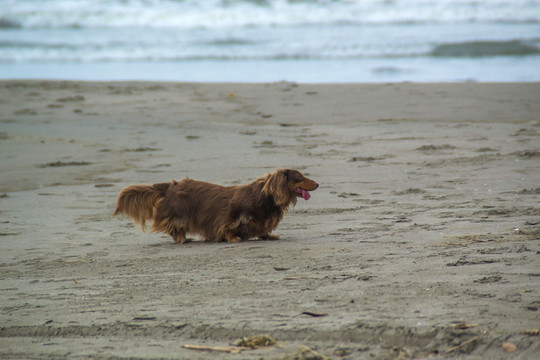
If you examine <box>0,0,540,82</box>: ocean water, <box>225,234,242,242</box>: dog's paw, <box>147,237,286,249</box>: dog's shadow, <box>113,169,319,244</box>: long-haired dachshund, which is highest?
<box>0,0,540,82</box>: ocean water

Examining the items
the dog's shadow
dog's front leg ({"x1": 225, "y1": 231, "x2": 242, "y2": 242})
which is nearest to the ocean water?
the dog's shadow

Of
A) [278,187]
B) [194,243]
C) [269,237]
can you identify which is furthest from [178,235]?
[278,187]

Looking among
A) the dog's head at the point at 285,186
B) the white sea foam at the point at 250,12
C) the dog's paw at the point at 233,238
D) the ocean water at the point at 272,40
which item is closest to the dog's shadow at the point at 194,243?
the dog's paw at the point at 233,238

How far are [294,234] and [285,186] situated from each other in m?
0.46

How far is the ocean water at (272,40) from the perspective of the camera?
18.0 m

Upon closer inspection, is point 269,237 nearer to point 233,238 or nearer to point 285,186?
point 233,238

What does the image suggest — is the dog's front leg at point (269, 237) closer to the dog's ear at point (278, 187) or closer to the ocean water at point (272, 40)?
the dog's ear at point (278, 187)

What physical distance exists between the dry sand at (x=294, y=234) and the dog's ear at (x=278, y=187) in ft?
1.22

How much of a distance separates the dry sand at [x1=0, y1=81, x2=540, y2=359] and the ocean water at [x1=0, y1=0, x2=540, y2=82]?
17.5 feet

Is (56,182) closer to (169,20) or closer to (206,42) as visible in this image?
(206,42)

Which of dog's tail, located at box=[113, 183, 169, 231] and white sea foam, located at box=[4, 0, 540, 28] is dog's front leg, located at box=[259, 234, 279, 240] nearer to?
dog's tail, located at box=[113, 183, 169, 231]

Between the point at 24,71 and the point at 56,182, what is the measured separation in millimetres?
12295

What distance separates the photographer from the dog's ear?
18.8 ft

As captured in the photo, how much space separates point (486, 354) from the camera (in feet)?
10.2
